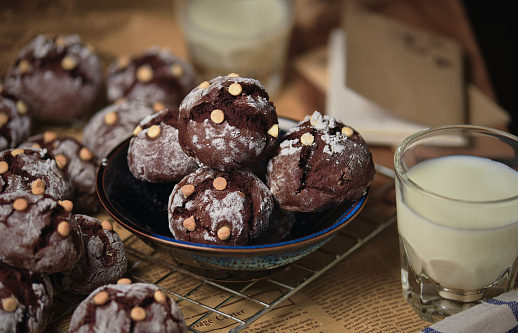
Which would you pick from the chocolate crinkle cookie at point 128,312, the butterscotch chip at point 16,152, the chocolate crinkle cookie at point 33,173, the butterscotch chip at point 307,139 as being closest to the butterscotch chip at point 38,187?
the chocolate crinkle cookie at point 33,173

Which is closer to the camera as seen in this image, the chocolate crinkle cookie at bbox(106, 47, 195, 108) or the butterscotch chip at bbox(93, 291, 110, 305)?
the butterscotch chip at bbox(93, 291, 110, 305)

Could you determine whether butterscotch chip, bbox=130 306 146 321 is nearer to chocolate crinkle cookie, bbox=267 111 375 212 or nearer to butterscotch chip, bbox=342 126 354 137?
chocolate crinkle cookie, bbox=267 111 375 212

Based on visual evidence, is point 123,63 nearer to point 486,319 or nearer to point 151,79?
point 151,79

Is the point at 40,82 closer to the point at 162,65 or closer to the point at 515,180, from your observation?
the point at 162,65

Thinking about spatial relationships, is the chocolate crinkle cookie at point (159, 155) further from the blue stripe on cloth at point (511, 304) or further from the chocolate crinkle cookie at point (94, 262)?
the blue stripe on cloth at point (511, 304)

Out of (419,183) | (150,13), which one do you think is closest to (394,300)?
(419,183)

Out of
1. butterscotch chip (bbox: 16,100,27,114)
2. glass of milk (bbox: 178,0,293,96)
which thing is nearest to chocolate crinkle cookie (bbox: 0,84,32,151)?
butterscotch chip (bbox: 16,100,27,114)

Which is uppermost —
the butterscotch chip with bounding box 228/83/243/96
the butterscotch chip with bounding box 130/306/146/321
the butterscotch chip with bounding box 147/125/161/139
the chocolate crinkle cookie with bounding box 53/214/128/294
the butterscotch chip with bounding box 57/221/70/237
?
the butterscotch chip with bounding box 228/83/243/96
